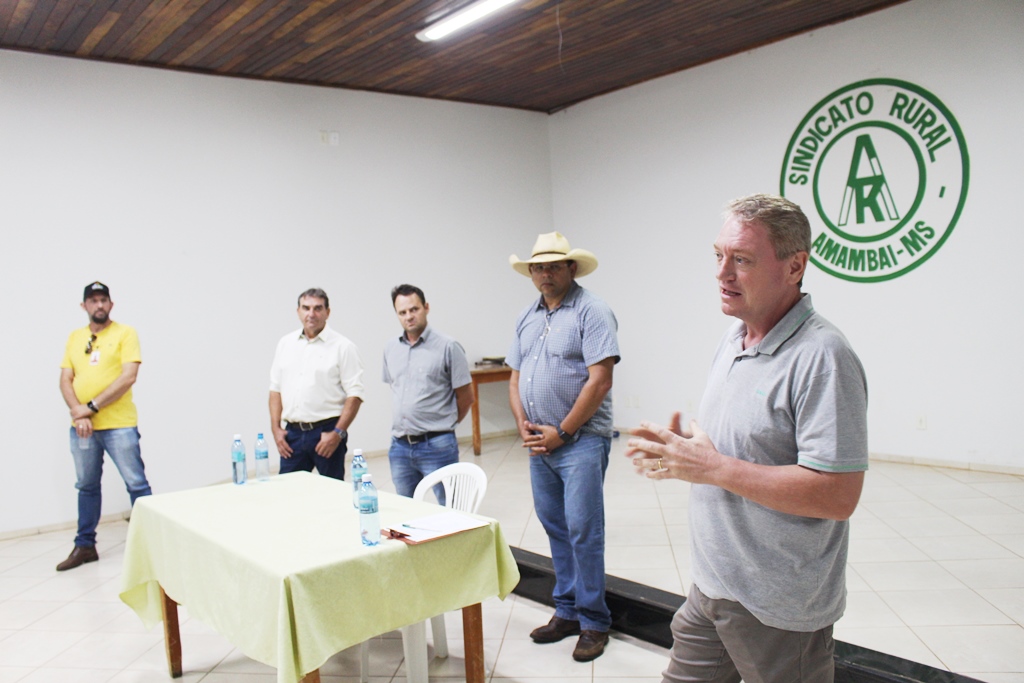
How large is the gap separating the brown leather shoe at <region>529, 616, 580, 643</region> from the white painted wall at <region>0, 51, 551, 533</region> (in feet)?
13.1

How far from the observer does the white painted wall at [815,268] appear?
548 cm

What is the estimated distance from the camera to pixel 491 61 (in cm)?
676

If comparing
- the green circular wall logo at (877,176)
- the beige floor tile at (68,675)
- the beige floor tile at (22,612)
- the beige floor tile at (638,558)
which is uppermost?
the green circular wall logo at (877,176)

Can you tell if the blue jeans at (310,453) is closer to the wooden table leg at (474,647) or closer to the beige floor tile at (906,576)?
the wooden table leg at (474,647)

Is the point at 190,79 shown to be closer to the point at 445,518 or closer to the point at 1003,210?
the point at 445,518

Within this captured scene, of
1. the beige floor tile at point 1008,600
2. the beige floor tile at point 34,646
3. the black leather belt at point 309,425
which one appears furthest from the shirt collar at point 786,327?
the beige floor tile at point 34,646

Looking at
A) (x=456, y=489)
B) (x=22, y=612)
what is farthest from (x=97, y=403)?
(x=456, y=489)

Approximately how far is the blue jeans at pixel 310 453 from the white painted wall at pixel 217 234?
7.49ft

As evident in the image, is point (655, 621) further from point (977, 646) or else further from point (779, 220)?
point (779, 220)

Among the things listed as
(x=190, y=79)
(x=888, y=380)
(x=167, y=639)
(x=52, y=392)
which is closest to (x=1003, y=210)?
(x=888, y=380)

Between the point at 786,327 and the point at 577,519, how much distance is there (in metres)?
1.64

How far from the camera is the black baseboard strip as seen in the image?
2441 millimetres

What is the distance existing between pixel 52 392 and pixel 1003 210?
696cm

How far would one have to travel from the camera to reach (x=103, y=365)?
4.82 meters
